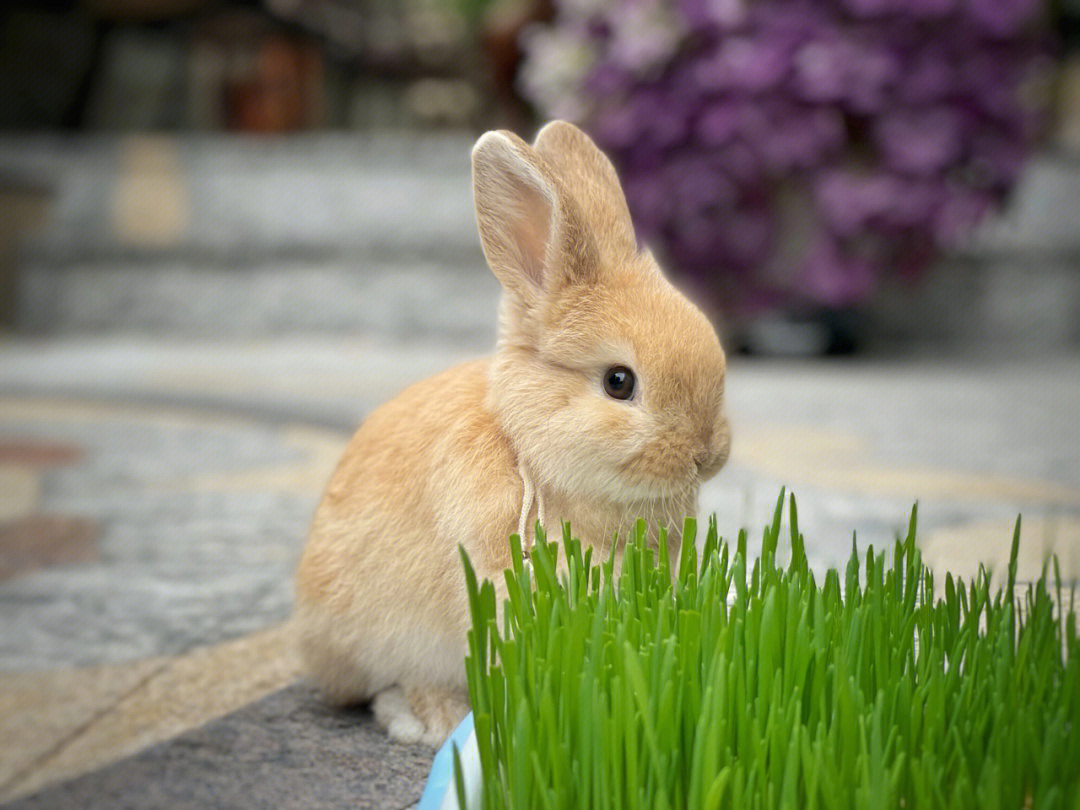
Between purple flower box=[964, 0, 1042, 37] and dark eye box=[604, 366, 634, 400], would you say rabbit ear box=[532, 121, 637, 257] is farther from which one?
purple flower box=[964, 0, 1042, 37]

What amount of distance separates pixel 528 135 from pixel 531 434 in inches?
86.3

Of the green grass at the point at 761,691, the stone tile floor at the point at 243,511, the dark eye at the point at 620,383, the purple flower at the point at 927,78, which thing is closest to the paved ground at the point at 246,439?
the stone tile floor at the point at 243,511

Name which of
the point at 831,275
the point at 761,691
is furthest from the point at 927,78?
the point at 761,691

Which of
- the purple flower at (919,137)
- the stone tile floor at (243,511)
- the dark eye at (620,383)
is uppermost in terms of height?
the purple flower at (919,137)

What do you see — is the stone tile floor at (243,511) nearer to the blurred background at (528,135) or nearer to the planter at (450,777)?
the planter at (450,777)

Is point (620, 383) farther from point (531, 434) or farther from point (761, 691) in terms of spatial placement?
point (761, 691)

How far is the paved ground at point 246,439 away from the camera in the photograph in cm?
73

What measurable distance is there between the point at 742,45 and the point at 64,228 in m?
2.31

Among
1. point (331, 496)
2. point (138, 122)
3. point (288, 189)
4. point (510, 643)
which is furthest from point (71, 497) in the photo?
point (138, 122)

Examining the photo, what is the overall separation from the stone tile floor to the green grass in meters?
0.12

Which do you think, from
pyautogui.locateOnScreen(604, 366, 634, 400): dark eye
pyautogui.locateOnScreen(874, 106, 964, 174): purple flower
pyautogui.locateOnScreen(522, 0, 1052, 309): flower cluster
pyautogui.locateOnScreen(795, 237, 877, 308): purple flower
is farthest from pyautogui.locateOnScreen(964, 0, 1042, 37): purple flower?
pyautogui.locateOnScreen(604, 366, 634, 400): dark eye

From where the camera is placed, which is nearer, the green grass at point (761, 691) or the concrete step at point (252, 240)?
the green grass at point (761, 691)

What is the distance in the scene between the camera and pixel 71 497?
5.29ft

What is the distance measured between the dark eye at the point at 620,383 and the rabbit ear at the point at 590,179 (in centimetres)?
9
